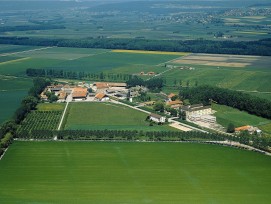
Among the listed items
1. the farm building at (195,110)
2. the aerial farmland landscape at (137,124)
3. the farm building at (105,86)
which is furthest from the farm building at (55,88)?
the farm building at (195,110)

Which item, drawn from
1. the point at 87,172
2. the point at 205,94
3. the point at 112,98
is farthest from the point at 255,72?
the point at 87,172

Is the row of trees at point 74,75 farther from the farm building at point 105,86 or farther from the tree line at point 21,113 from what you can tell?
the tree line at point 21,113

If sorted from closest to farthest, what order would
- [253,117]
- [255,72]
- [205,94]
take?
[253,117] → [205,94] → [255,72]

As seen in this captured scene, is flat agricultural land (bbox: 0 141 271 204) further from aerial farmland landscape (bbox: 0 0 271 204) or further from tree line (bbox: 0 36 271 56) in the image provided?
tree line (bbox: 0 36 271 56)

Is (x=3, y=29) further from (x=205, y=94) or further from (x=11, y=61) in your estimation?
(x=205, y=94)

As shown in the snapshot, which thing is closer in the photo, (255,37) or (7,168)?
(7,168)
